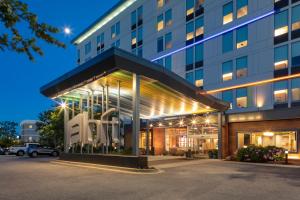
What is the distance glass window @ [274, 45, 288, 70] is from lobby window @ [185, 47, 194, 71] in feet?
35.1

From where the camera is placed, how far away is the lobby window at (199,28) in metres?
36.6

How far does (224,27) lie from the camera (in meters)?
33.9

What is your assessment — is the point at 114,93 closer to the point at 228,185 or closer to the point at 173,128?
the point at 173,128

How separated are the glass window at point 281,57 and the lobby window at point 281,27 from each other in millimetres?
676

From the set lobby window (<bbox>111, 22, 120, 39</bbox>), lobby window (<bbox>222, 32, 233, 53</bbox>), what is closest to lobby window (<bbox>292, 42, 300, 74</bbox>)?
lobby window (<bbox>222, 32, 233, 53</bbox>)

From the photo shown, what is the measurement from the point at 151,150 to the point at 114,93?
42.5 ft

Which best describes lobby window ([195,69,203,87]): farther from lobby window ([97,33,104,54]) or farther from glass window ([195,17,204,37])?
lobby window ([97,33,104,54])

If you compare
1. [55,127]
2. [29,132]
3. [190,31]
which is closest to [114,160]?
[190,31]

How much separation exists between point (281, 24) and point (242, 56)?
4.63 m

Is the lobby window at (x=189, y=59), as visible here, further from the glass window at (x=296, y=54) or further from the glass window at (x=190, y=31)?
the glass window at (x=296, y=54)

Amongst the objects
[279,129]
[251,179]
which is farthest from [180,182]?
[279,129]

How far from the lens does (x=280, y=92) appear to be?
28.3 m

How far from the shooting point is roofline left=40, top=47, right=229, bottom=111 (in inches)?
726

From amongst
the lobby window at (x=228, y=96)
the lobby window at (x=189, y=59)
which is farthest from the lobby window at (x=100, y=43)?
the lobby window at (x=228, y=96)
